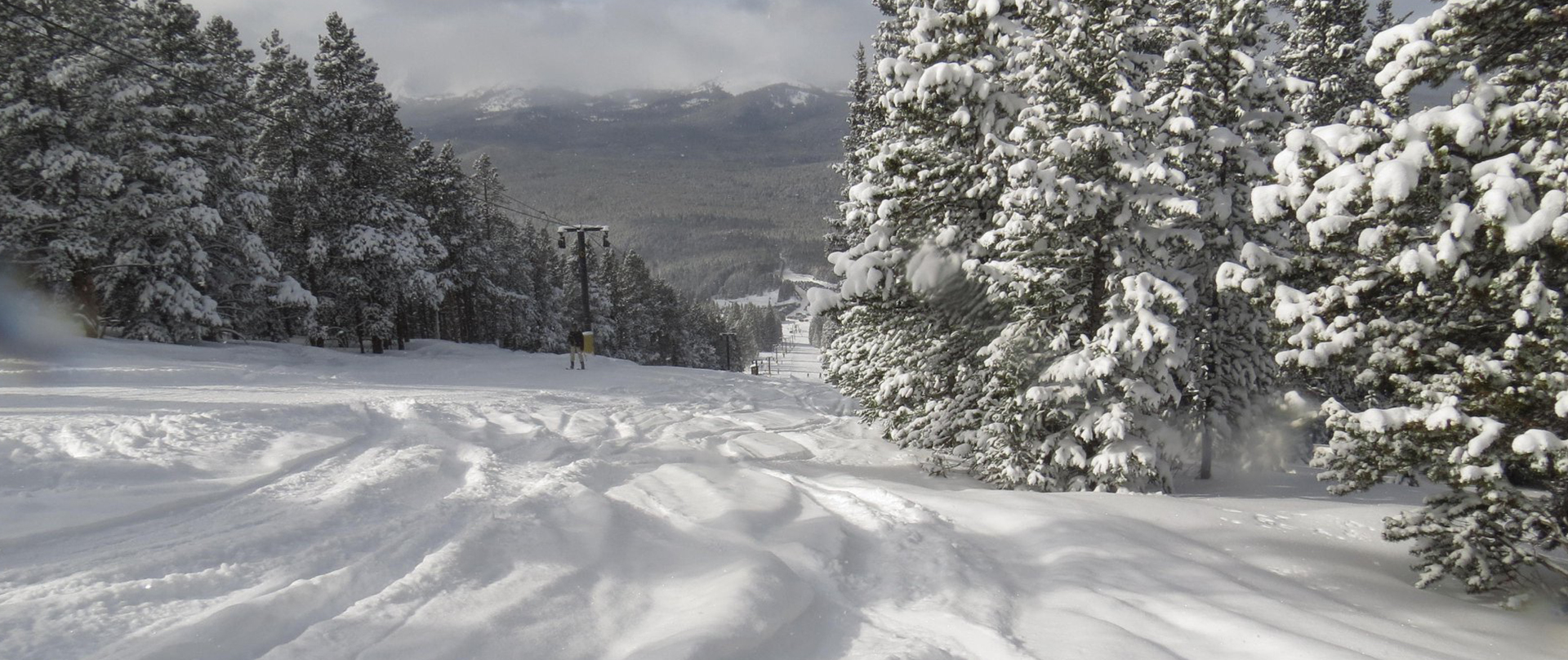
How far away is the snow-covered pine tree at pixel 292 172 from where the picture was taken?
27.3 m

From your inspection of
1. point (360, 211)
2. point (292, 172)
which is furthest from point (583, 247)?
point (292, 172)

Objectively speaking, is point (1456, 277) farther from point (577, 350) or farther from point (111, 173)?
point (111, 173)

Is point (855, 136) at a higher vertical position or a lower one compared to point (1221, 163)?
higher

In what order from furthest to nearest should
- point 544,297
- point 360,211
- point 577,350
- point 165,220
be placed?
point 544,297
point 360,211
point 577,350
point 165,220

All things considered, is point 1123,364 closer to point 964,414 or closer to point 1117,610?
point 964,414

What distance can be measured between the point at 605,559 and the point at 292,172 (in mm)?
28917

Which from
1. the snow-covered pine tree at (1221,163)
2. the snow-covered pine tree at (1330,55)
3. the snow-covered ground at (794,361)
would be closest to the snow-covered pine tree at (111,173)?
the snow-covered pine tree at (1221,163)

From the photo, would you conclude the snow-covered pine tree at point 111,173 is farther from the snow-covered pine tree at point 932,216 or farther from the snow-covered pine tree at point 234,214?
the snow-covered pine tree at point 932,216

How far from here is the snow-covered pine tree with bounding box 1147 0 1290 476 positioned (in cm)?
1312

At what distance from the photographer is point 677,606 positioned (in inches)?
192

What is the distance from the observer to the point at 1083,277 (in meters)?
11.7

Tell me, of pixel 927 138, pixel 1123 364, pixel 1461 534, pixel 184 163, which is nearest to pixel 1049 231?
pixel 1123 364

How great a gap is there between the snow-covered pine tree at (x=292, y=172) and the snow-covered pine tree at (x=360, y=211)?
0.27 metres

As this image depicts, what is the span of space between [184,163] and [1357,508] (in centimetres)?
2776
